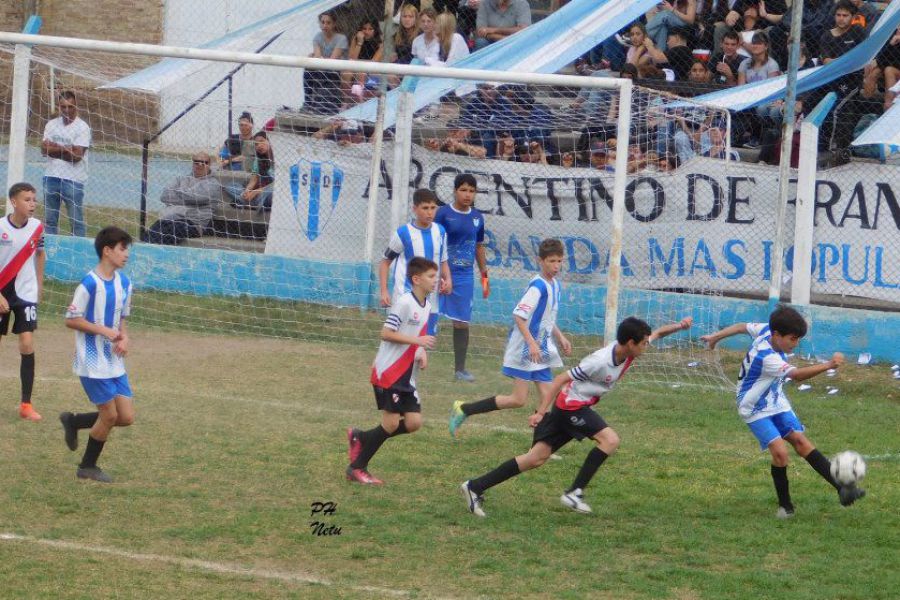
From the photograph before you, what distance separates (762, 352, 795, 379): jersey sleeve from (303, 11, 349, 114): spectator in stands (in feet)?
30.4

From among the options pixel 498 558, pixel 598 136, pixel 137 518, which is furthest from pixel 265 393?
pixel 598 136

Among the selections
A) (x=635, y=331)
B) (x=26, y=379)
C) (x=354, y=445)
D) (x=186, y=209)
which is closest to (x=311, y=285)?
(x=186, y=209)

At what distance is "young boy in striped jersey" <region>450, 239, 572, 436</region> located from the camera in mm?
9117

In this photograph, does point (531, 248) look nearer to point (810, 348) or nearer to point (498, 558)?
point (810, 348)

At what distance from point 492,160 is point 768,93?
120 inches

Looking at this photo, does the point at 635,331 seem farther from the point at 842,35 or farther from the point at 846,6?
the point at 846,6

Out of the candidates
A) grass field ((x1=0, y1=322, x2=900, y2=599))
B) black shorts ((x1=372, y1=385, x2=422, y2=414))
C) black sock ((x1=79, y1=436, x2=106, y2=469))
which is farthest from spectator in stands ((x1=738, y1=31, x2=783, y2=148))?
black sock ((x1=79, y1=436, x2=106, y2=469))

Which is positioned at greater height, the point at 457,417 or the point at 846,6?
the point at 846,6

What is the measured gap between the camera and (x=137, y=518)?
24.0ft

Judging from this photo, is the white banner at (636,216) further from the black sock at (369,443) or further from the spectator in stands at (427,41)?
the black sock at (369,443)

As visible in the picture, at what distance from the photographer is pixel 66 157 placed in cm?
1452

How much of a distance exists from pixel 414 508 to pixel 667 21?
1050 centimetres

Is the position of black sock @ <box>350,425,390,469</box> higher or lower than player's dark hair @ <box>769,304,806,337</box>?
lower

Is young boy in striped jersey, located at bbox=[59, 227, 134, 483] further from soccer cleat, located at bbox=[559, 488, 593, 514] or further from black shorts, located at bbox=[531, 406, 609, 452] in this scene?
soccer cleat, located at bbox=[559, 488, 593, 514]
